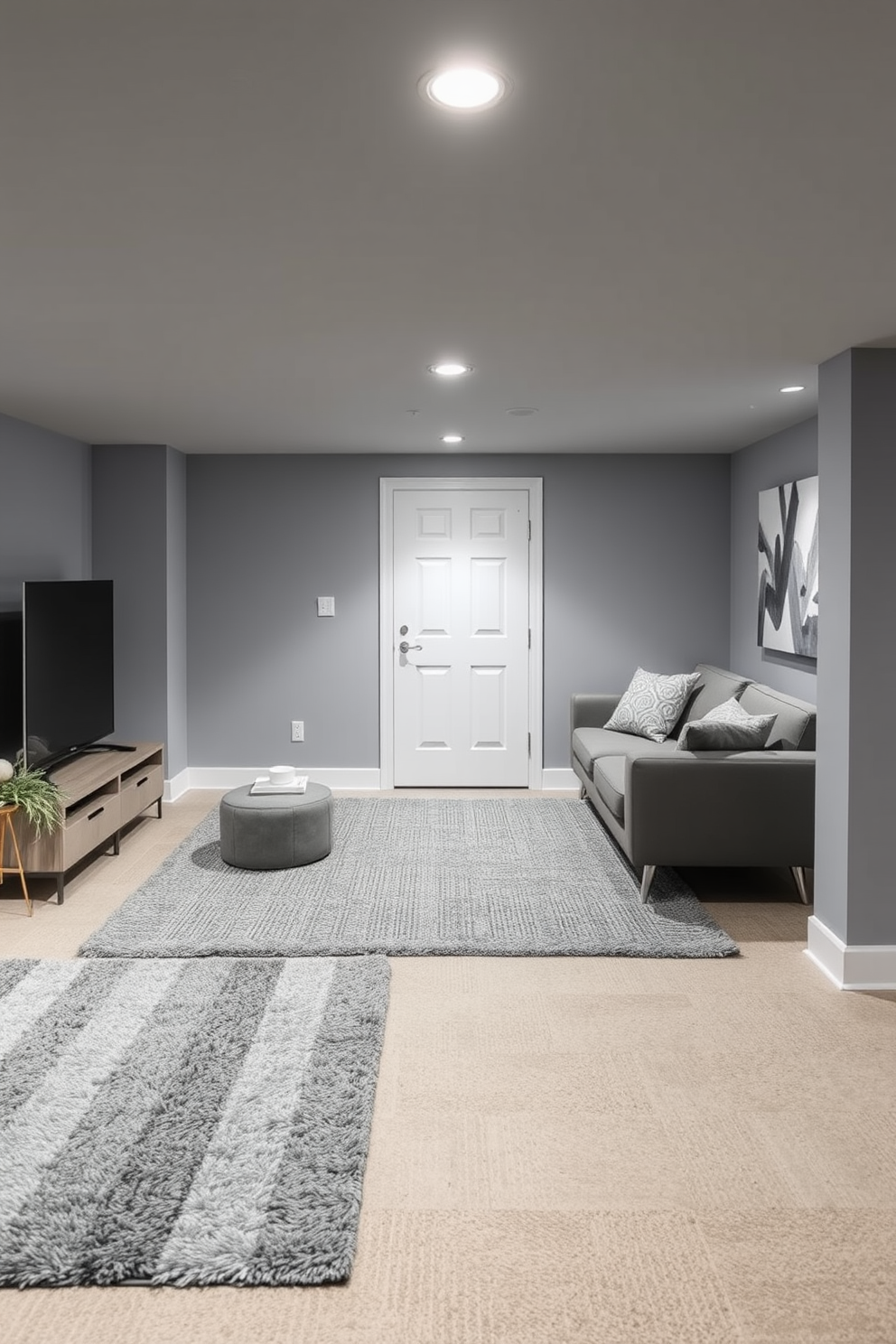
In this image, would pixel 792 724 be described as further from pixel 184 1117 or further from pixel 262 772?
pixel 262 772

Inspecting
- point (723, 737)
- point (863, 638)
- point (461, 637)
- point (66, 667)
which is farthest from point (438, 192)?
point (461, 637)

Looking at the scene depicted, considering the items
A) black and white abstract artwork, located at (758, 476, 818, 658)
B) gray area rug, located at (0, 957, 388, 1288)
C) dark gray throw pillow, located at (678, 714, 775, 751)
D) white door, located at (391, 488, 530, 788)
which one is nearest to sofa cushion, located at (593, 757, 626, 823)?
dark gray throw pillow, located at (678, 714, 775, 751)

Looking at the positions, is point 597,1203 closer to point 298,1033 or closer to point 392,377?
point 298,1033

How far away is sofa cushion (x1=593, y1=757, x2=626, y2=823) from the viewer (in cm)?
435

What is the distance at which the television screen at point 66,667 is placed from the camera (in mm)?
4492

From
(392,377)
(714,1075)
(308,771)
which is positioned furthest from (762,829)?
(308,771)

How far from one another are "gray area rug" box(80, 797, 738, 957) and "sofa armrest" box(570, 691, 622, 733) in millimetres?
812

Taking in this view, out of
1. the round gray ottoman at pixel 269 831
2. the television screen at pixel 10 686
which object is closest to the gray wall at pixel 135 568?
the television screen at pixel 10 686

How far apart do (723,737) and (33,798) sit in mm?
2805

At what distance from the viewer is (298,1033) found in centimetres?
283

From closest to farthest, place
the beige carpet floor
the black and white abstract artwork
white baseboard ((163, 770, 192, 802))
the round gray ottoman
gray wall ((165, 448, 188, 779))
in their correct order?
the beige carpet floor
the round gray ottoman
the black and white abstract artwork
gray wall ((165, 448, 188, 779))
white baseboard ((163, 770, 192, 802))

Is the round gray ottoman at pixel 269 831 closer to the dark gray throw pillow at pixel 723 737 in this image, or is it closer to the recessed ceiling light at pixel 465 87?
the dark gray throw pillow at pixel 723 737

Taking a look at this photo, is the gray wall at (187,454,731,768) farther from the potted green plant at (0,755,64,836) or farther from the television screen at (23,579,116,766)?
the potted green plant at (0,755,64,836)

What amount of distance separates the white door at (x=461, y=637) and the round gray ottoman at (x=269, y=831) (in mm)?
1838
